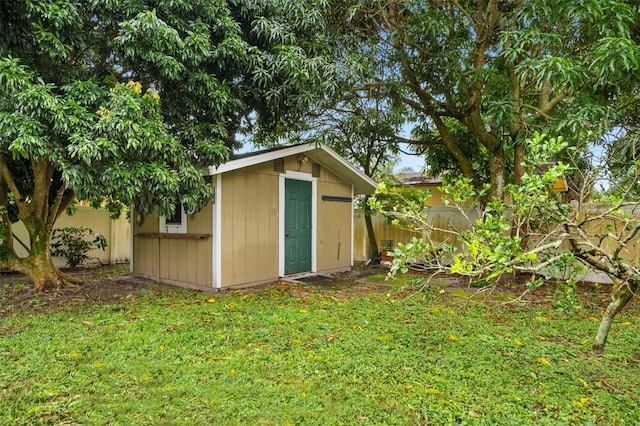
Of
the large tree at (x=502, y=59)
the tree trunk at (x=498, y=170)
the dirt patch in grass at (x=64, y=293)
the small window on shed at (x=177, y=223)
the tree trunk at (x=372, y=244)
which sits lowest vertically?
the dirt patch in grass at (x=64, y=293)

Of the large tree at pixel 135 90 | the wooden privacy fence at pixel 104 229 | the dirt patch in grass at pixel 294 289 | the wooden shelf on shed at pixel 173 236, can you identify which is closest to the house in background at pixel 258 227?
the wooden shelf on shed at pixel 173 236

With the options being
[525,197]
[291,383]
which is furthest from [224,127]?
[525,197]

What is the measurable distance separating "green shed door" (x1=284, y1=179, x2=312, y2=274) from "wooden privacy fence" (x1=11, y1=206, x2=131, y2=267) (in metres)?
4.79

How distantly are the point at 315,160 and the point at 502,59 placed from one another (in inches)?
155

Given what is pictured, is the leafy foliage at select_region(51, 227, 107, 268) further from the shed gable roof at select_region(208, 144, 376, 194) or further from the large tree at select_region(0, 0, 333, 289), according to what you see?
the shed gable roof at select_region(208, 144, 376, 194)

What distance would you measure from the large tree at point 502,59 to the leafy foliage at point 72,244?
7.29 metres

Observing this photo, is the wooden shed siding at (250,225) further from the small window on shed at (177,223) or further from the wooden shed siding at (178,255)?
the small window on shed at (177,223)

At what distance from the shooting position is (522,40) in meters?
4.80

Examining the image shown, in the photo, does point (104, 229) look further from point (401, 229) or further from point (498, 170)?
point (498, 170)

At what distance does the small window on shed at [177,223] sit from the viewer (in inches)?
263

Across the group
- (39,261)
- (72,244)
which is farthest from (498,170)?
(72,244)

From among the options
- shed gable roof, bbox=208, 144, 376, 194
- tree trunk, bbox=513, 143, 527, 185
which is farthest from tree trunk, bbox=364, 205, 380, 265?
tree trunk, bbox=513, 143, 527, 185

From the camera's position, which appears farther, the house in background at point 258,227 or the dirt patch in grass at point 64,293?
the house in background at point 258,227

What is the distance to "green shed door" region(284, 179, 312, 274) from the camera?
294 inches
